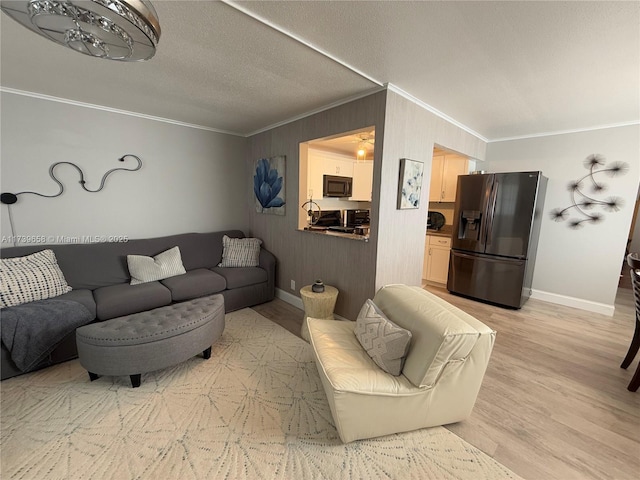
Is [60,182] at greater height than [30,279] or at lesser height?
greater

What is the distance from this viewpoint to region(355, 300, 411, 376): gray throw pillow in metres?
1.58

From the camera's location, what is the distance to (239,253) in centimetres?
359

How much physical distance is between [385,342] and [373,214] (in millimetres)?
1250

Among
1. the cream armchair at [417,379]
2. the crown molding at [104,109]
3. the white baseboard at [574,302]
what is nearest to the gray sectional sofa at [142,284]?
the crown molding at [104,109]

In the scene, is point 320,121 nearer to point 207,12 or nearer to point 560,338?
point 207,12

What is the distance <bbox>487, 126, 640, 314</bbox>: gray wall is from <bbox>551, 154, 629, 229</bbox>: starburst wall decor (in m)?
0.04

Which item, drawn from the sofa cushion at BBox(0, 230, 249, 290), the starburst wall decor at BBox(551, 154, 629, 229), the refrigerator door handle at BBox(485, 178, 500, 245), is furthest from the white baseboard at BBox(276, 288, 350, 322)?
the starburst wall decor at BBox(551, 154, 629, 229)

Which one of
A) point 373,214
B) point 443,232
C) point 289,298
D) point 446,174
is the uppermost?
point 446,174

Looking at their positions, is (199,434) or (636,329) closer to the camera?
(199,434)

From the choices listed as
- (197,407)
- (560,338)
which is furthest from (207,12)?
(560,338)

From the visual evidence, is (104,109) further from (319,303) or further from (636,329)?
(636,329)

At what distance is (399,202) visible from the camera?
262 cm

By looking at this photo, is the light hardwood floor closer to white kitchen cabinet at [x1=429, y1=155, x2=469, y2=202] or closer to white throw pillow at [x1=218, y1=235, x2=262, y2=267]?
white throw pillow at [x1=218, y1=235, x2=262, y2=267]

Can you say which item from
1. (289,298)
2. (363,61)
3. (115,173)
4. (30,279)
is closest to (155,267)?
(30,279)
